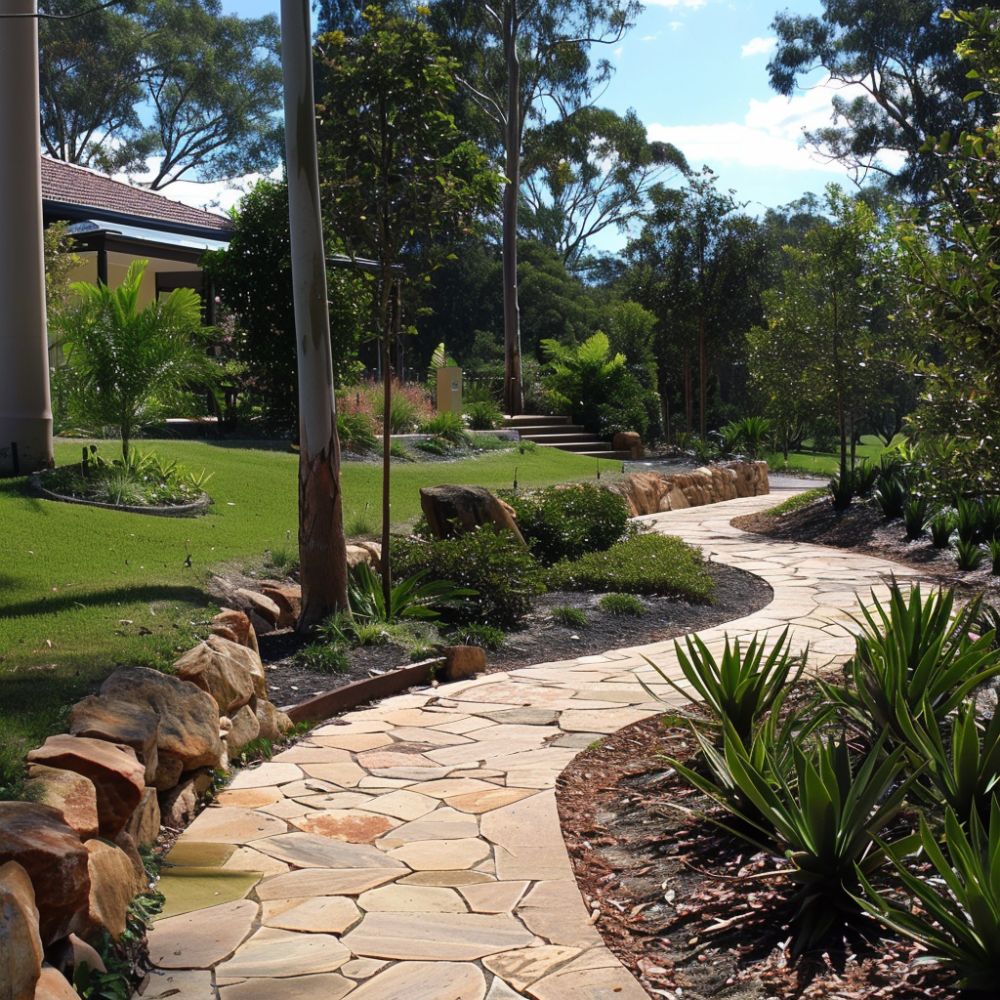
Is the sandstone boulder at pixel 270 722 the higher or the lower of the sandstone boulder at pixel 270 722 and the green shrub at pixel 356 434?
the lower

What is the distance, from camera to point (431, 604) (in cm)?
841

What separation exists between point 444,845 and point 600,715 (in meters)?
2.00

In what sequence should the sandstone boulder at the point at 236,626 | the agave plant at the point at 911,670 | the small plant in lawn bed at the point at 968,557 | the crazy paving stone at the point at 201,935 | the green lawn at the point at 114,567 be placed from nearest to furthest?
the crazy paving stone at the point at 201,935
the agave plant at the point at 911,670
the green lawn at the point at 114,567
the sandstone boulder at the point at 236,626
the small plant in lawn bed at the point at 968,557

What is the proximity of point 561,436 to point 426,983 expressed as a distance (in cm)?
2001

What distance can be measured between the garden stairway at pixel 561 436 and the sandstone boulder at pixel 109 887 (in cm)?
1785

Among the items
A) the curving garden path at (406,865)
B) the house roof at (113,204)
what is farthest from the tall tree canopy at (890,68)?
the curving garden path at (406,865)

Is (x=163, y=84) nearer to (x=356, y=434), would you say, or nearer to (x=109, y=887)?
(x=356, y=434)

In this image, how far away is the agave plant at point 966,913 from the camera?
285 cm

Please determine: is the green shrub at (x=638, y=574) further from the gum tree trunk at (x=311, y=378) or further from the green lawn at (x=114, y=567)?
the gum tree trunk at (x=311, y=378)

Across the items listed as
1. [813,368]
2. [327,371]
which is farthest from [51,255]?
[813,368]

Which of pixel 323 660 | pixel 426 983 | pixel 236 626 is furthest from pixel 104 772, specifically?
pixel 323 660

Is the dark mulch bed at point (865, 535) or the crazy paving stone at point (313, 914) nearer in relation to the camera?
the crazy paving stone at point (313, 914)

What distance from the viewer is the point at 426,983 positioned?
3.36m

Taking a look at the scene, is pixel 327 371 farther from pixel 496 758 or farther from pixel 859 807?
pixel 859 807
